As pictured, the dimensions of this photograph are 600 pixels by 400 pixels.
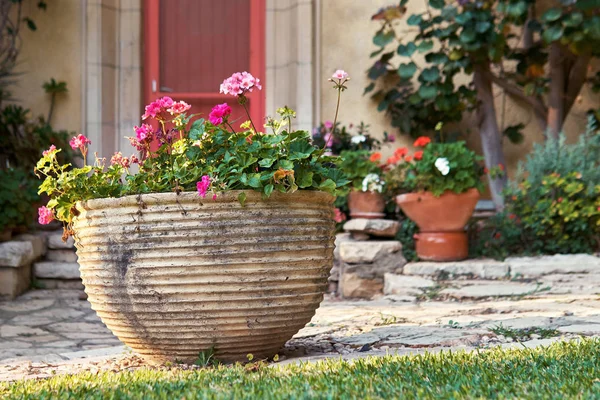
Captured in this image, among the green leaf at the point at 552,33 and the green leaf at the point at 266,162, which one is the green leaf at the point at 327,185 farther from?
the green leaf at the point at 552,33

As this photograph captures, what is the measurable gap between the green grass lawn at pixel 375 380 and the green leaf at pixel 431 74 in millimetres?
3832

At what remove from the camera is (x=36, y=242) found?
567cm

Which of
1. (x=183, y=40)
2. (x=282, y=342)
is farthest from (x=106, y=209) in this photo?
(x=183, y=40)

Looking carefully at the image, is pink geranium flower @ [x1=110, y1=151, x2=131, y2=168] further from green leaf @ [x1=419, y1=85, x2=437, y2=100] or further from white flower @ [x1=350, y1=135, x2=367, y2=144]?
green leaf @ [x1=419, y1=85, x2=437, y2=100]

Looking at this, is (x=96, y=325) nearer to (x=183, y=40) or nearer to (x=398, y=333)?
(x=398, y=333)

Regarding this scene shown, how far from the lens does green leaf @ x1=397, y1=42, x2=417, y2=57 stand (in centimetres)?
614

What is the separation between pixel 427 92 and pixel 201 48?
220 cm

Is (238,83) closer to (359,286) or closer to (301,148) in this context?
(301,148)

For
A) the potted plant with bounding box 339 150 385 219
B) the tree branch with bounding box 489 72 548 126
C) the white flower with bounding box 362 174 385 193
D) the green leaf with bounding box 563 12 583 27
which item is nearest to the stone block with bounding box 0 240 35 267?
the potted plant with bounding box 339 150 385 219

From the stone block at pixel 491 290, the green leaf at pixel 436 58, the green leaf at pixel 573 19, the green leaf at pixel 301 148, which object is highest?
the green leaf at pixel 573 19

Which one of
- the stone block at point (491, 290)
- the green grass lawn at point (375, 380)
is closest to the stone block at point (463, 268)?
the stone block at point (491, 290)

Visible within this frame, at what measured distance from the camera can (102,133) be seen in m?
6.55

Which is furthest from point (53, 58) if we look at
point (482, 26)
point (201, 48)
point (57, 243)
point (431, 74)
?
point (482, 26)

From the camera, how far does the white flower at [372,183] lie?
555 centimetres
